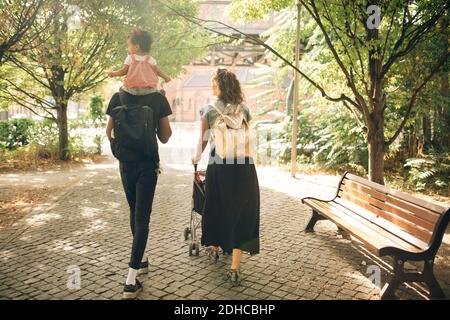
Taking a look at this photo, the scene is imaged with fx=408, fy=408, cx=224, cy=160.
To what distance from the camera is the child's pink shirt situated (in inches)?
145

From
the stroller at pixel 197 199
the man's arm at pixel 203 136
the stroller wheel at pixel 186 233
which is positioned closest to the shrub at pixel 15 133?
the stroller wheel at pixel 186 233

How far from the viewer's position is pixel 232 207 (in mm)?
4160

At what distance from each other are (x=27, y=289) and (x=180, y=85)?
174ft

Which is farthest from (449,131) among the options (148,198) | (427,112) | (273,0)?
(148,198)

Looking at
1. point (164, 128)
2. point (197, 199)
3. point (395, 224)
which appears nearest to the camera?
point (164, 128)

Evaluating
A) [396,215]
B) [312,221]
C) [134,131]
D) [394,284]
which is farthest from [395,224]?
[134,131]

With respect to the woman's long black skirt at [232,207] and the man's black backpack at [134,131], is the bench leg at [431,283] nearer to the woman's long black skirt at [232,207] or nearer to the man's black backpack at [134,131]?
the woman's long black skirt at [232,207]

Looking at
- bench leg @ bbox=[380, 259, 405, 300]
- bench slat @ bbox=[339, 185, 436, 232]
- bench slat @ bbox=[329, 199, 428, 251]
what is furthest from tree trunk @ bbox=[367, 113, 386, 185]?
bench leg @ bbox=[380, 259, 405, 300]

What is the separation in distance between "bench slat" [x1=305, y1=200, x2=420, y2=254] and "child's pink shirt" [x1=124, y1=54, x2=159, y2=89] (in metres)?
2.56

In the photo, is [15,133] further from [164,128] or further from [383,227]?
[383,227]

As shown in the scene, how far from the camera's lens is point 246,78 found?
144ft

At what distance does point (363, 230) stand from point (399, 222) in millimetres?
381

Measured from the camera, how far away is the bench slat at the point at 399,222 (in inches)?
153
